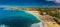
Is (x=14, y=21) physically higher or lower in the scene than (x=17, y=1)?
lower

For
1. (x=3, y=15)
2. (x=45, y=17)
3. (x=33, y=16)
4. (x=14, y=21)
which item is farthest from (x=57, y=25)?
(x=3, y=15)

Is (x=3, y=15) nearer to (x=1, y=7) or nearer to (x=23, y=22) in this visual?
(x=1, y=7)

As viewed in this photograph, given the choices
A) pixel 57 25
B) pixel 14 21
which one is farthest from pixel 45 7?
pixel 14 21

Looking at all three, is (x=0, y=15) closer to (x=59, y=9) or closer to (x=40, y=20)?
(x=40, y=20)

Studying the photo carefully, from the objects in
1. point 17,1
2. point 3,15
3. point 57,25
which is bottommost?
point 57,25

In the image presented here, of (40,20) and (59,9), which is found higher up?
(59,9)

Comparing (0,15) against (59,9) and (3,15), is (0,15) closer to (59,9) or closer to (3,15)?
(3,15)
